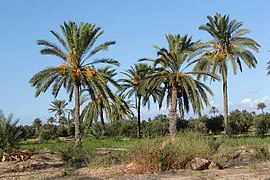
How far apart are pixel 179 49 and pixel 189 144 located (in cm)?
1752

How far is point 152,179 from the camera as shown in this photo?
1005cm

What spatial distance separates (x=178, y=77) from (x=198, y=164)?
1719 cm

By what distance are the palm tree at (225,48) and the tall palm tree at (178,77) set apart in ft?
7.15

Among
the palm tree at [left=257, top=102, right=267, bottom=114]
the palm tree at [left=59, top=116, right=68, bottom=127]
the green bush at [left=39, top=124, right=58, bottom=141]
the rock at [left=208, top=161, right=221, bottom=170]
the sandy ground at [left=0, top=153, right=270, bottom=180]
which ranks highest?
the palm tree at [left=257, top=102, right=267, bottom=114]

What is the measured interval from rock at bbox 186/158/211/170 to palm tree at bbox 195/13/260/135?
2008cm

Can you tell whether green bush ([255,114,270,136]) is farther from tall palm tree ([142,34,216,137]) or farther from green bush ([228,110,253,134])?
tall palm tree ([142,34,216,137])

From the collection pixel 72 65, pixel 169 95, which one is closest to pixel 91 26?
pixel 72 65

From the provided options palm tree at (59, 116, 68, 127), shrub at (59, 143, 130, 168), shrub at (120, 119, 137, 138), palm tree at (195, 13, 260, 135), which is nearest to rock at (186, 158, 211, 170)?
shrub at (59, 143, 130, 168)

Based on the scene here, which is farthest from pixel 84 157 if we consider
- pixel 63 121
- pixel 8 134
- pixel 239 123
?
pixel 63 121

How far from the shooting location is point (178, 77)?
28.6 meters

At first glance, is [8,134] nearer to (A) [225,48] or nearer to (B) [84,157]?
(B) [84,157]

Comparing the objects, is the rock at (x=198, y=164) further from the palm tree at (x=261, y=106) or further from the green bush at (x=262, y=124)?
the palm tree at (x=261, y=106)

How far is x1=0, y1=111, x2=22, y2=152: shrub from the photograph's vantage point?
1742 cm

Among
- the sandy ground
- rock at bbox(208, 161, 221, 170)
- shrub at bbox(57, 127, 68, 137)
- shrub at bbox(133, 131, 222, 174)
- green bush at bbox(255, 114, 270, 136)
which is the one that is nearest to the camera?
the sandy ground
